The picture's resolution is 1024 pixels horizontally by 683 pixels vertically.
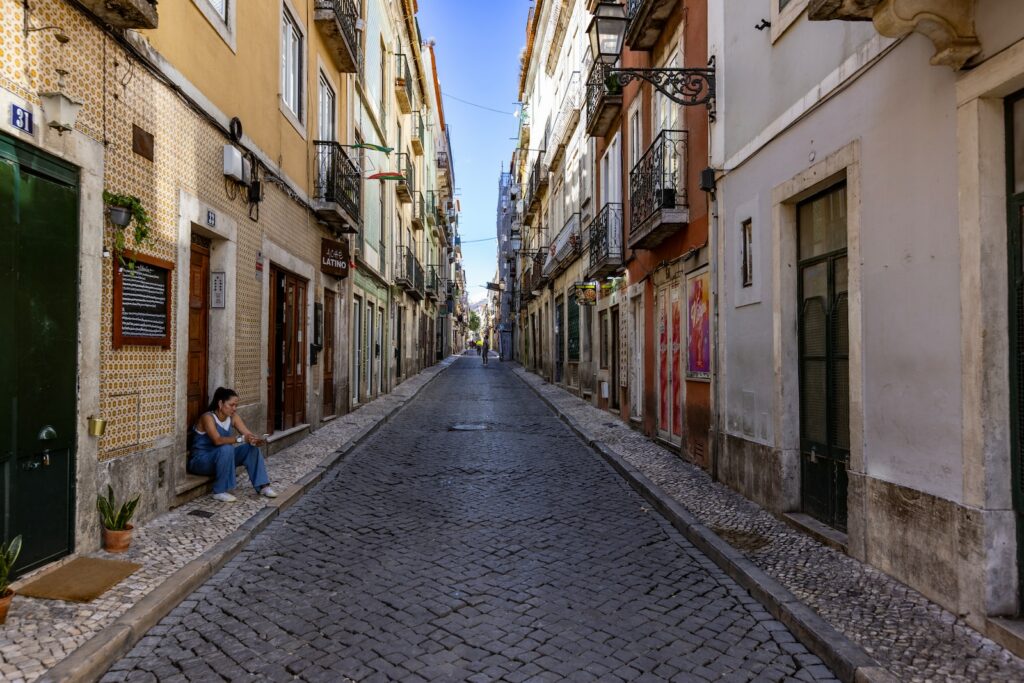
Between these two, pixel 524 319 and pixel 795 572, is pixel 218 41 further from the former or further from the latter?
pixel 524 319

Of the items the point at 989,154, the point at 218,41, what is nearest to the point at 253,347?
the point at 218,41

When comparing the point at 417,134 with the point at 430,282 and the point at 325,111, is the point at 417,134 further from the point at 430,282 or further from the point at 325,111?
the point at 325,111

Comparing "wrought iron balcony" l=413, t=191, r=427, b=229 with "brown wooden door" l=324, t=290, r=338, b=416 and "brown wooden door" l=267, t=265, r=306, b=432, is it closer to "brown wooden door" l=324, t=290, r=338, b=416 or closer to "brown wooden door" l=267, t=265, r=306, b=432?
"brown wooden door" l=324, t=290, r=338, b=416

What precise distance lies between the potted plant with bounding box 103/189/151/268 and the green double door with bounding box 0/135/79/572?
44 cm

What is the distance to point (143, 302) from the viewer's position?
19.5 feet

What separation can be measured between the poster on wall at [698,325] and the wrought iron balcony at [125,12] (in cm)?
621

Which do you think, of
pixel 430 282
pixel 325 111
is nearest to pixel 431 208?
pixel 430 282

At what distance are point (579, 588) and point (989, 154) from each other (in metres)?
3.47

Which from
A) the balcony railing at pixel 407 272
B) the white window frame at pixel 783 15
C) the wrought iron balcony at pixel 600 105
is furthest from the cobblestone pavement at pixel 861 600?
the balcony railing at pixel 407 272

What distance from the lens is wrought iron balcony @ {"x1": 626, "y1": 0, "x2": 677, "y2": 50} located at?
9.80 m

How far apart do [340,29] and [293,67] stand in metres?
1.58

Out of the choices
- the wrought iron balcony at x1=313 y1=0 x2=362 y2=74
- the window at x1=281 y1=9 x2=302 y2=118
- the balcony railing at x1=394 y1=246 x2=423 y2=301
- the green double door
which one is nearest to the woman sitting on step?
the green double door

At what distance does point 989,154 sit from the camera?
3820 millimetres

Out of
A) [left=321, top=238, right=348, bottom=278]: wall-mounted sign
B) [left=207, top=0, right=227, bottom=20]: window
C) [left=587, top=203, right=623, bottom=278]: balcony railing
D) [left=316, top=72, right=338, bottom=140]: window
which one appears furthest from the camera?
[left=587, top=203, right=623, bottom=278]: balcony railing
